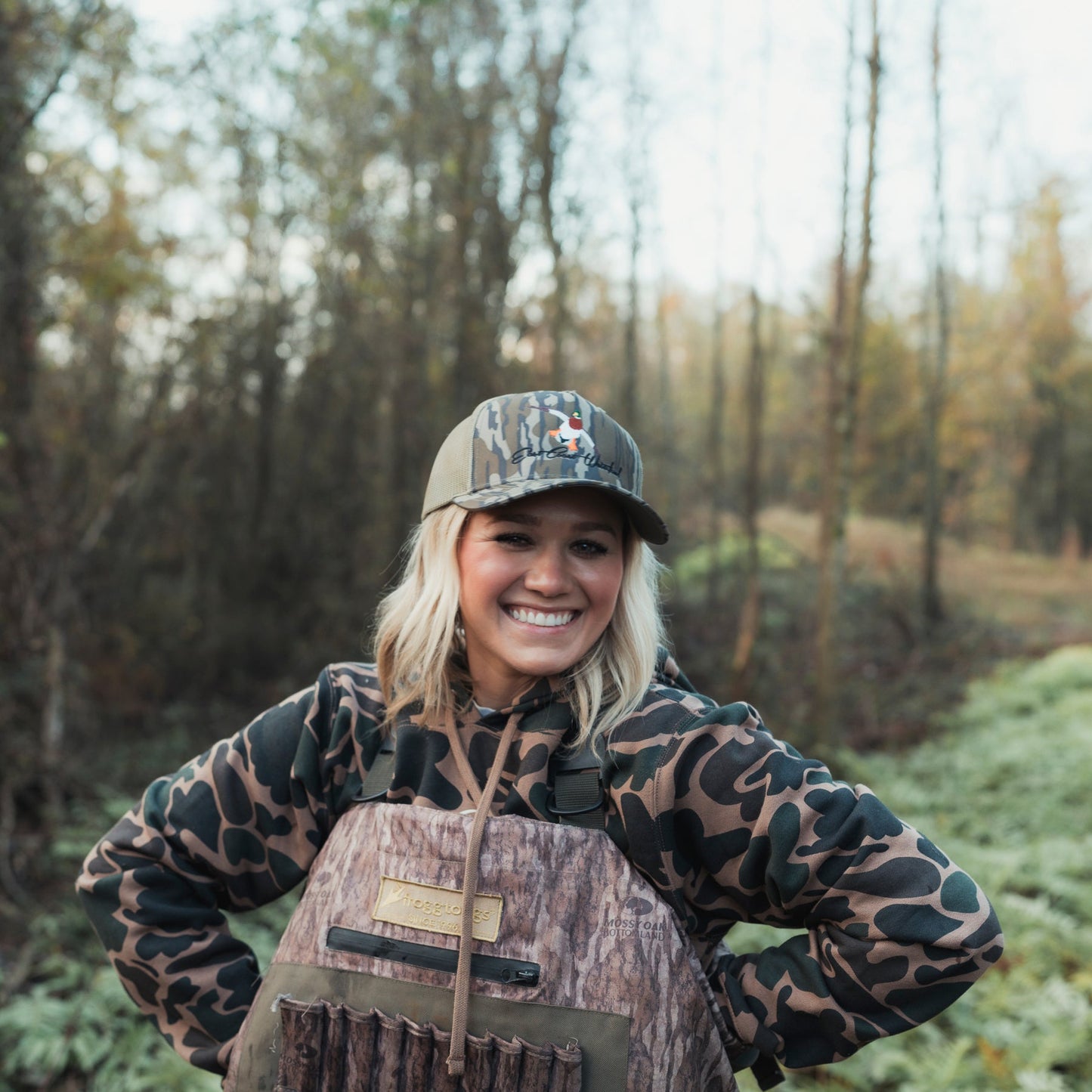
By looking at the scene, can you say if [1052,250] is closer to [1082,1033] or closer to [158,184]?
[158,184]

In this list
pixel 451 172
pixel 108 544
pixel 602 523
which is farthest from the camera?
pixel 108 544

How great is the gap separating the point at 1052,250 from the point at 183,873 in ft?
88.8

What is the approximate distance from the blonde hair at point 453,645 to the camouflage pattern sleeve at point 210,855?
0.16 meters

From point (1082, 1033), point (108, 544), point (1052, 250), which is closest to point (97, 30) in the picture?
point (108, 544)

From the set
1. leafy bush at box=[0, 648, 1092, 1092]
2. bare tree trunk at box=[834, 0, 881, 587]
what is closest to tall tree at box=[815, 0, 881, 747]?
bare tree trunk at box=[834, 0, 881, 587]

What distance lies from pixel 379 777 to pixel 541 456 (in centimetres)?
74

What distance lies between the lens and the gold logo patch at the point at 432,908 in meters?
1.70

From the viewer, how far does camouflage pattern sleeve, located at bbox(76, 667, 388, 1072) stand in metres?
1.99

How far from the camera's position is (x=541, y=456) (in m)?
1.93

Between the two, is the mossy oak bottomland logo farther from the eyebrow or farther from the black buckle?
the eyebrow

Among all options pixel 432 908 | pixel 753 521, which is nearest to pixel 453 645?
pixel 432 908

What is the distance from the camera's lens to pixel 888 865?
164 cm

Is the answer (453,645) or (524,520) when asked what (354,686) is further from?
(524,520)

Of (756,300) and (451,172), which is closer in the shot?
(451,172)
